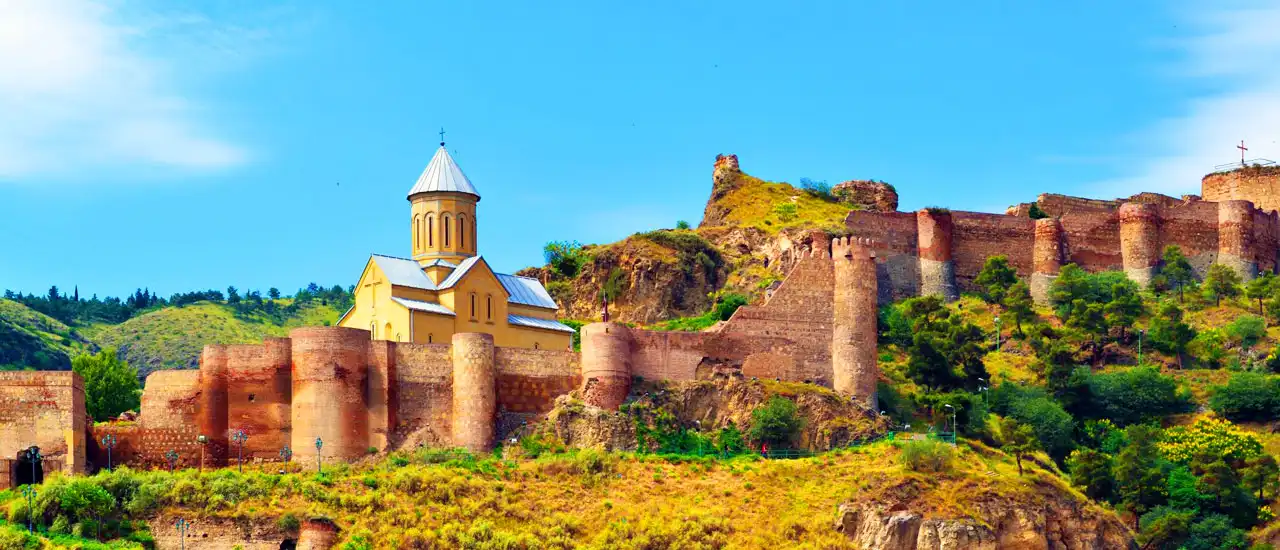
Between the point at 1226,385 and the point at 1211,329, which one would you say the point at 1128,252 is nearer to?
the point at 1211,329

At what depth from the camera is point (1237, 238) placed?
243 ft

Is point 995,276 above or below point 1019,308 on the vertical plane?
above

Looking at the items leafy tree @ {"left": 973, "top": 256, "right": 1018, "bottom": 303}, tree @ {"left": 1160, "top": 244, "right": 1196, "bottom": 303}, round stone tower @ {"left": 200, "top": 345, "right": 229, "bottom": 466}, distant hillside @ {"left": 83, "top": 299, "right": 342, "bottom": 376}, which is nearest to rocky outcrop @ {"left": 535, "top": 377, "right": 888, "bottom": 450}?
round stone tower @ {"left": 200, "top": 345, "right": 229, "bottom": 466}

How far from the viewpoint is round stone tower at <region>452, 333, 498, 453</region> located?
177 feet

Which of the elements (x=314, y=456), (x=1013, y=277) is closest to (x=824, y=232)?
(x=1013, y=277)

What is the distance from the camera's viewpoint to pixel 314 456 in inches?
2078

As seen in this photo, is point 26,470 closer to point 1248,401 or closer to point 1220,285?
point 1248,401

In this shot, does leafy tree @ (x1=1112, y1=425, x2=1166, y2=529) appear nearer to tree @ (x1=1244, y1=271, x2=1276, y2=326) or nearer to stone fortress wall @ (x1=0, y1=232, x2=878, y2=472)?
stone fortress wall @ (x1=0, y1=232, x2=878, y2=472)

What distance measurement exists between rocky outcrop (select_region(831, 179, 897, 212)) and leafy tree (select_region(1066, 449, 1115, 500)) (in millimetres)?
18390

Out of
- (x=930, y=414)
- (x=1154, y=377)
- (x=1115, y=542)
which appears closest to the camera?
(x=1115, y=542)

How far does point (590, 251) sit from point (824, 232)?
28.0ft

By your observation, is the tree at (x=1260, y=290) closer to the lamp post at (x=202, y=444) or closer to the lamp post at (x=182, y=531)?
the lamp post at (x=202, y=444)

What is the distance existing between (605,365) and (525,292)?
7.21 meters

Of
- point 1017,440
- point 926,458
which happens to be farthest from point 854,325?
point 926,458
